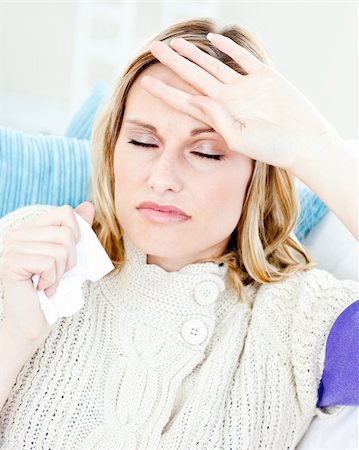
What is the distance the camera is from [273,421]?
119 cm

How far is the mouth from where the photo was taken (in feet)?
3.75

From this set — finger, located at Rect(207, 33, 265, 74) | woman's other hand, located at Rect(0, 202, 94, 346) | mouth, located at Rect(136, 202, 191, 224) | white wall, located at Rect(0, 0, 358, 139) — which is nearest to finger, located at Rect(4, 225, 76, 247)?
woman's other hand, located at Rect(0, 202, 94, 346)

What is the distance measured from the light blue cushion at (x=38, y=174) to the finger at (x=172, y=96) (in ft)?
1.49

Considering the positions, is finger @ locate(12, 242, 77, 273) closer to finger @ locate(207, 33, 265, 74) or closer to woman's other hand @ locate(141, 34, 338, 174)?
woman's other hand @ locate(141, 34, 338, 174)

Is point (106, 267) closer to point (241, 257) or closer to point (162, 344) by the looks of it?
point (162, 344)

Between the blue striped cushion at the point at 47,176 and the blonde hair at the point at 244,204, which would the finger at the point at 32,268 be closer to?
the blonde hair at the point at 244,204

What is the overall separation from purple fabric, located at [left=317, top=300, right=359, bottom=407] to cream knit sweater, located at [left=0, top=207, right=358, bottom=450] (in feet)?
0.07

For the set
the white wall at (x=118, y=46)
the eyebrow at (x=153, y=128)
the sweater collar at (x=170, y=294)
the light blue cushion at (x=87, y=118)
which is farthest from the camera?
the white wall at (x=118, y=46)

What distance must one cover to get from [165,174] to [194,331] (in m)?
0.30

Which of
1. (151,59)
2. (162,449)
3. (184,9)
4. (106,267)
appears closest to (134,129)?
(151,59)

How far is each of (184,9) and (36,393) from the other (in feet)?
9.41

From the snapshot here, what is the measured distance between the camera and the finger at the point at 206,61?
112cm

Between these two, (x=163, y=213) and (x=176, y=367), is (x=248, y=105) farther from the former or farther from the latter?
(x=176, y=367)

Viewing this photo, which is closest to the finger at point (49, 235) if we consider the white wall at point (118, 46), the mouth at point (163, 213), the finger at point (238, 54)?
the mouth at point (163, 213)
